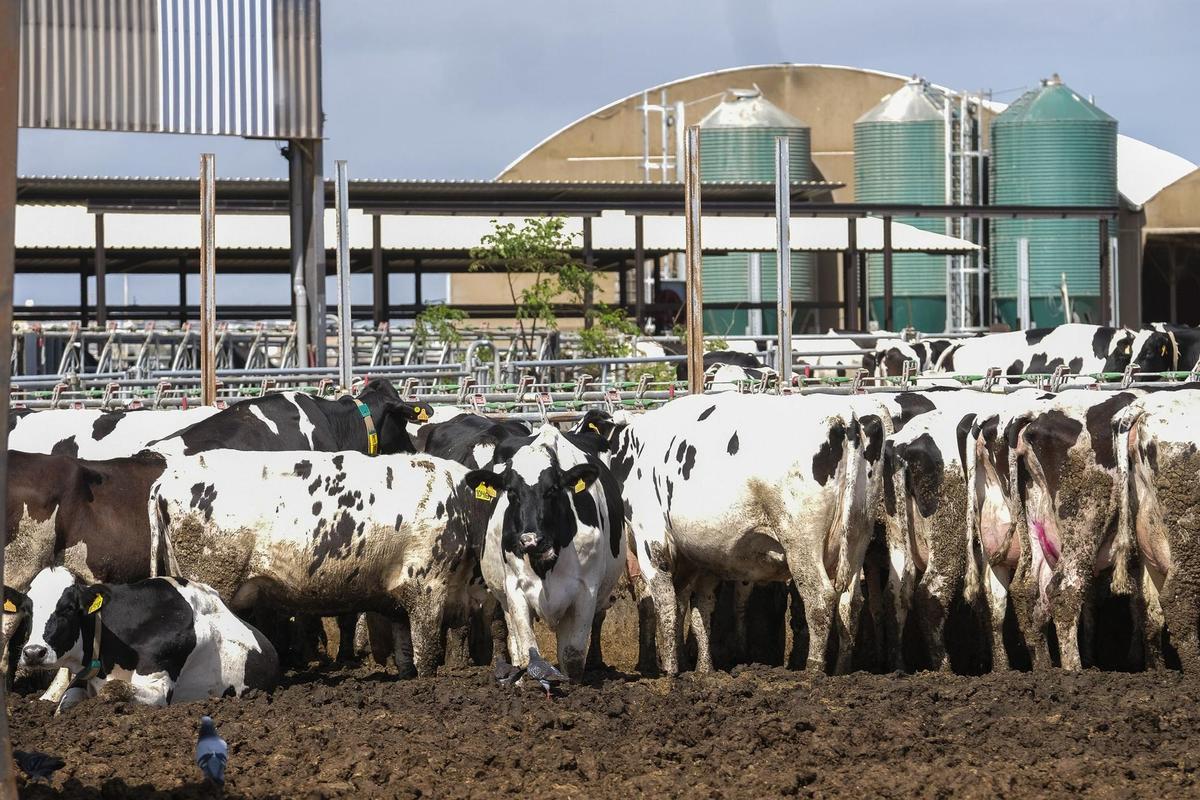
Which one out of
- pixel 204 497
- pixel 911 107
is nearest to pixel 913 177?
pixel 911 107

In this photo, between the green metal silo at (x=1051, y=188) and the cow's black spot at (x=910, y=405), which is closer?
the cow's black spot at (x=910, y=405)

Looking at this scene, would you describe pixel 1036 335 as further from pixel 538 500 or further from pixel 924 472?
pixel 538 500

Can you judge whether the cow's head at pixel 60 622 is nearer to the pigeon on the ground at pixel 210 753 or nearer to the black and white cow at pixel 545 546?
the black and white cow at pixel 545 546

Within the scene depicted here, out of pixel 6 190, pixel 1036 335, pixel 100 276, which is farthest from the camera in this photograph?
pixel 100 276

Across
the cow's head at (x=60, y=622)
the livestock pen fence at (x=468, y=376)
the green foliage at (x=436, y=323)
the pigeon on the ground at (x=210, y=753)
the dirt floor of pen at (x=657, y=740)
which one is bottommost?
the dirt floor of pen at (x=657, y=740)

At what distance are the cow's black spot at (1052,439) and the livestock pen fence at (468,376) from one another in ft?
10.9

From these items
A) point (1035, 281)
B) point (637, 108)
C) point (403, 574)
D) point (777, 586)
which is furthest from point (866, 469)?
point (637, 108)

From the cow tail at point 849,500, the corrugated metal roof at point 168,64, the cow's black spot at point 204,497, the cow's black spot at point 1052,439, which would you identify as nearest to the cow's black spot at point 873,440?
the cow tail at point 849,500

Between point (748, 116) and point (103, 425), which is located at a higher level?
point (748, 116)

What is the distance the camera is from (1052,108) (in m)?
46.3

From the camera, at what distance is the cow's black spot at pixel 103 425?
1473 cm

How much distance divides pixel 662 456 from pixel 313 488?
2604 millimetres

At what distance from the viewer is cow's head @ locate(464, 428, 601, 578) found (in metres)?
10.5

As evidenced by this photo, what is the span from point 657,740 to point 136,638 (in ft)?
10.4
